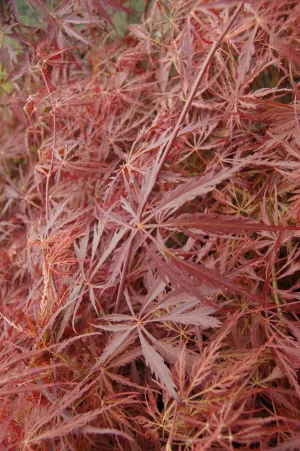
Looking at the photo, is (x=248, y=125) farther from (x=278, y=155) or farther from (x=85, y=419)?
(x=85, y=419)

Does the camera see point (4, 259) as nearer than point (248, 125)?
No

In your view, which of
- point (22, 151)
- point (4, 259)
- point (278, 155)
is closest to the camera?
point (278, 155)

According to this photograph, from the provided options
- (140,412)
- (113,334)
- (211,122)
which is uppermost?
(211,122)

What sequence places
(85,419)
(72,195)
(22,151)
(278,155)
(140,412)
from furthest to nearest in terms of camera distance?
1. (22,151)
2. (72,195)
3. (278,155)
4. (140,412)
5. (85,419)

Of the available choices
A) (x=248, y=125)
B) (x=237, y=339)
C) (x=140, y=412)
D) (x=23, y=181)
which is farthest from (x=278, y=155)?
(x=23, y=181)

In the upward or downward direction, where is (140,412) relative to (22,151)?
downward

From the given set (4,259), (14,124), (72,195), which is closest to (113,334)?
(72,195)
